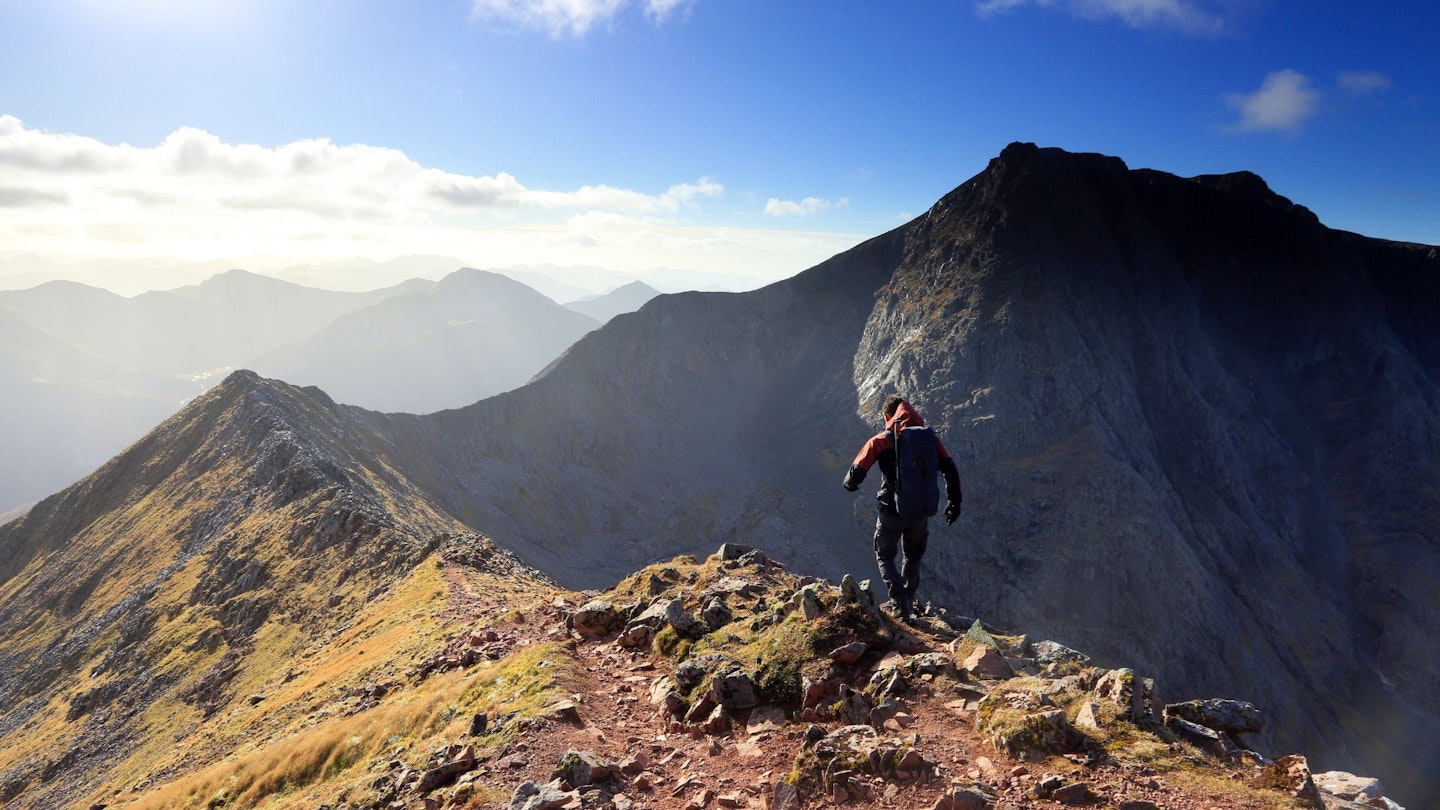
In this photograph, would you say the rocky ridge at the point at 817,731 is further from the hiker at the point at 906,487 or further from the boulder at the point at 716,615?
the hiker at the point at 906,487

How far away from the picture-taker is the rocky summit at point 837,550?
11578 mm

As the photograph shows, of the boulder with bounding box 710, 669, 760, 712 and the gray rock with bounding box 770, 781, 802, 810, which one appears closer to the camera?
the gray rock with bounding box 770, 781, 802, 810

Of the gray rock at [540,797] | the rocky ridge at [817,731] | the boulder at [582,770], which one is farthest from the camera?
the boulder at [582,770]

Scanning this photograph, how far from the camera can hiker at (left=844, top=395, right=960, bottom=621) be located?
47.6 feet

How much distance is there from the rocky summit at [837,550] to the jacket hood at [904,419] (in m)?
3.82

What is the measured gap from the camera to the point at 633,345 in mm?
128000

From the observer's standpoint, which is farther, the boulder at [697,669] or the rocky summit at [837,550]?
the boulder at [697,669]

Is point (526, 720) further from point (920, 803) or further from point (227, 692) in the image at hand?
point (227, 692)

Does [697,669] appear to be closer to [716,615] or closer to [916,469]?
[716,615]

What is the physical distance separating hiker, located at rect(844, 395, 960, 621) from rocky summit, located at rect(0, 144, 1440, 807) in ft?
4.89

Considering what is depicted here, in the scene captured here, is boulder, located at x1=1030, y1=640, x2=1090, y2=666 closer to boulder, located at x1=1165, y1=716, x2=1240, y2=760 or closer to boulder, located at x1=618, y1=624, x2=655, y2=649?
boulder, located at x1=1165, y1=716, x2=1240, y2=760

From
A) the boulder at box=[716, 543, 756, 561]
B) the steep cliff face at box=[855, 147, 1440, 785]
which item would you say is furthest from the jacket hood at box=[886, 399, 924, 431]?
the steep cliff face at box=[855, 147, 1440, 785]

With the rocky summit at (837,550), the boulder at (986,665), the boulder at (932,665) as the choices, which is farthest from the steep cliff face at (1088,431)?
the boulder at (932,665)

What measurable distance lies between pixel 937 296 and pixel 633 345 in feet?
184
